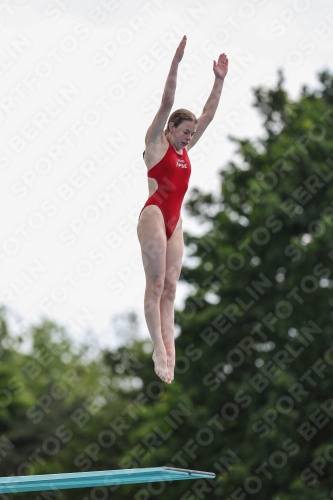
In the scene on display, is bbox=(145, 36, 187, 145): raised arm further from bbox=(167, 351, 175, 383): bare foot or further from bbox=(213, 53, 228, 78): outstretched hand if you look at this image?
bbox=(167, 351, 175, 383): bare foot

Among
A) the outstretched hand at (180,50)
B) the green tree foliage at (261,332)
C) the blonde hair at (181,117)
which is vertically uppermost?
the outstretched hand at (180,50)

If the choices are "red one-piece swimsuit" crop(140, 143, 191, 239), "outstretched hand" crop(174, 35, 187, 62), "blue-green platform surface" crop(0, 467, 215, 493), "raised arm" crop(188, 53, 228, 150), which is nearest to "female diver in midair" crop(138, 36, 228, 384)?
"red one-piece swimsuit" crop(140, 143, 191, 239)

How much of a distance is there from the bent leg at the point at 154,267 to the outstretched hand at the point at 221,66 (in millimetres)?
1365

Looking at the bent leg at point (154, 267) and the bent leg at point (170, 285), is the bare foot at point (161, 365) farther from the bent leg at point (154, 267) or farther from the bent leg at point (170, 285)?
the bent leg at point (170, 285)

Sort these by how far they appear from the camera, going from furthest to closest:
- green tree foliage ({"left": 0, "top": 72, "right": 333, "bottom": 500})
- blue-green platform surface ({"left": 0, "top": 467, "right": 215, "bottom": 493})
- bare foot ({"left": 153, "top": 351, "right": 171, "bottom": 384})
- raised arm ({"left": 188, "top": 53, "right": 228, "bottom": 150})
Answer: green tree foliage ({"left": 0, "top": 72, "right": 333, "bottom": 500}), raised arm ({"left": 188, "top": 53, "right": 228, "bottom": 150}), bare foot ({"left": 153, "top": 351, "right": 171, "bottom": 384}), blue-green platform surface ({"left": 0, "top": 467, "right": 215, "bottom": 493})

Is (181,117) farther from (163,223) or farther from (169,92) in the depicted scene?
(163,223)

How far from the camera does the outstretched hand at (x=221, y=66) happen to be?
720 centimetres

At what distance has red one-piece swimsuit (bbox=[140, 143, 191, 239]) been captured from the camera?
6691mm

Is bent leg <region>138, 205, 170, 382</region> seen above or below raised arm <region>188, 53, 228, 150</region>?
below

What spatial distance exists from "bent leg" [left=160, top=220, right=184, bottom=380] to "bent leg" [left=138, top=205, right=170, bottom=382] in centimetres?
15

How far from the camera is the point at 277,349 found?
18.3 meters

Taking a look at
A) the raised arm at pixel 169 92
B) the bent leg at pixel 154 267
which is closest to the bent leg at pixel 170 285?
the bent leg at pixel 154 267

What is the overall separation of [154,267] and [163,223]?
0.37 metres

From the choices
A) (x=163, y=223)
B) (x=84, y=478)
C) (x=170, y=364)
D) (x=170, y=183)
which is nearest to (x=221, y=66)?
(x=170, y=183)
